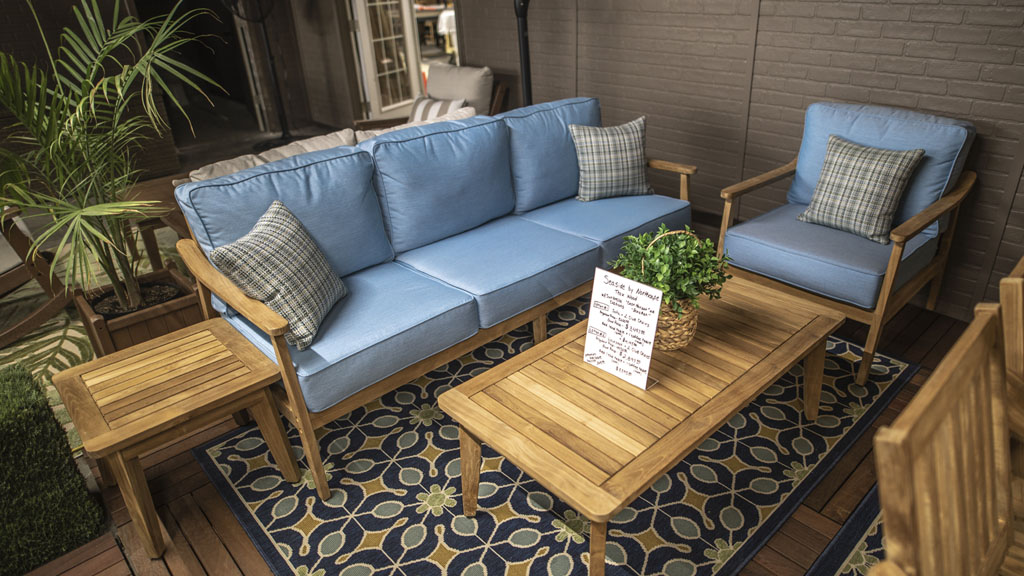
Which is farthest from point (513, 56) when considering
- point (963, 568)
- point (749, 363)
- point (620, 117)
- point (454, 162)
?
point (963, 568)

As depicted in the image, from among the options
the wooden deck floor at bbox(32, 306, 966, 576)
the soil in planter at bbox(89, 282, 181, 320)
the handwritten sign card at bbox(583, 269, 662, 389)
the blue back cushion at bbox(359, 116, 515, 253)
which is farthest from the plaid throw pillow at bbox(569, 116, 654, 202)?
the soil in planter at bbox(89, 282, 181, 320)

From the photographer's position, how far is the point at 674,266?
5.90ft

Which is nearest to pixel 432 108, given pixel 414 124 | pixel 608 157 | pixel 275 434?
pixel 414 124

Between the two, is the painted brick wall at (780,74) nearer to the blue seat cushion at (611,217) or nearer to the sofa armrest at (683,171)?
Answer: the sofa armrest at (683,171)

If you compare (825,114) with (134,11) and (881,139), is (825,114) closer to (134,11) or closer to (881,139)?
(881,139)

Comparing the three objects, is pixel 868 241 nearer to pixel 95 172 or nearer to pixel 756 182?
pixel 756 182

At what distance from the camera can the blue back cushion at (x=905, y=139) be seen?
254 centimetres

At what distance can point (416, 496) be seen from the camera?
6.88 ft

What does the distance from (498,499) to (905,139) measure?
2174 millimetres

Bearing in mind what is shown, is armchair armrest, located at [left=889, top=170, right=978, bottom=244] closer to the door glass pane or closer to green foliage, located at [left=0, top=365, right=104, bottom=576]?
green foliage, located at [left=0, top=365, right=104, bottom=576]

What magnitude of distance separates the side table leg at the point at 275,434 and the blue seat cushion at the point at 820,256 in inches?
77.1

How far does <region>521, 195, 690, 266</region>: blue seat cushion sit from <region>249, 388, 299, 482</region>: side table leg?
4.76 feet

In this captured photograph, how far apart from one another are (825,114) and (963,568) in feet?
7.85

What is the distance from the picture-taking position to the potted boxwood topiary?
179 centimetres
